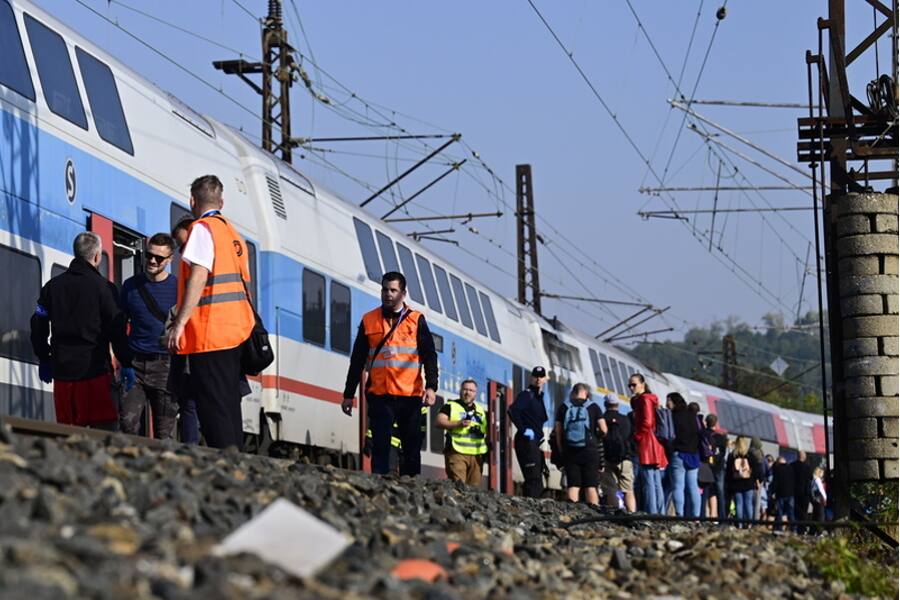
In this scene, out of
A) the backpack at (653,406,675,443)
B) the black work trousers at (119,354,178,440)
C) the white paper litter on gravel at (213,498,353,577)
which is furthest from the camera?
the backpack at (653,406,675,443)

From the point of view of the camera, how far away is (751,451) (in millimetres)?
23219

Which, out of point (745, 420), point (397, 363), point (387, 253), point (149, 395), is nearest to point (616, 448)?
point (387, 253)

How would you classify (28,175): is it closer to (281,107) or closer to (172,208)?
(172,208)

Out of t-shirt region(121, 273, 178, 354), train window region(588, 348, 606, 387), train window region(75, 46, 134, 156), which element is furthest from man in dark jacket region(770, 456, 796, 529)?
t-shirt region(121, 273, 178, 354)

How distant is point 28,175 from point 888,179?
8850 millimetres

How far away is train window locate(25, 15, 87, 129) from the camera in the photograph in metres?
11.1

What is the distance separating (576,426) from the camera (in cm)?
1647

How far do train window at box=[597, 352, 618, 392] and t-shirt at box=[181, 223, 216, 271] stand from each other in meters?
25.2

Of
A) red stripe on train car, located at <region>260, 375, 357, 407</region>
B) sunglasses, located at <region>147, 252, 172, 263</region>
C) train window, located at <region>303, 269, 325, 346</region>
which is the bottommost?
red stripe on train car, located at <region>260, 375, 357, 407</region>

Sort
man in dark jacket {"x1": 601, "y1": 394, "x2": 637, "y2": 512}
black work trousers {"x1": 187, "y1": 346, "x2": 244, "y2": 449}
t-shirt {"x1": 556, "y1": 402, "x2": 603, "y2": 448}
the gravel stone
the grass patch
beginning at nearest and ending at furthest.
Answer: the gravel stone → the grass patch → black work trousers {"x1": 187, "y1": 346, "x2": 244, "y2": 449} → t-shirt {"x1": 556, "y1": 402, "x2": 603, "y2": 448} → man in dark jacket {"x1": 601, "y1": 394, "x2": 637, "y2": 512}

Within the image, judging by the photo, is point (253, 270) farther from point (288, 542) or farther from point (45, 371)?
point (288, 542)

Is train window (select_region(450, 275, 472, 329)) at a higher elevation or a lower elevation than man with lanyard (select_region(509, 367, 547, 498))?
higher

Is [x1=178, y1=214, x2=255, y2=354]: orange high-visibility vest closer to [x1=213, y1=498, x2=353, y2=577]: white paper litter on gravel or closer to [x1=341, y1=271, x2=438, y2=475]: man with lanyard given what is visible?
[x1=341, y1=271, x2=438, y2=475]: man with lanyard

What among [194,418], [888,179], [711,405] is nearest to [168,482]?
[194,418]
